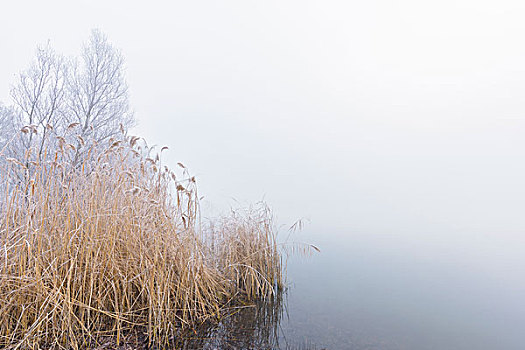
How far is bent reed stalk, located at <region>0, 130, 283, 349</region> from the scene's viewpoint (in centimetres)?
148

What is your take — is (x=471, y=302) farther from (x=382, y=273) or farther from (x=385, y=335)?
(x=385, y=335)

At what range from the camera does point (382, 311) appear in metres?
3.17

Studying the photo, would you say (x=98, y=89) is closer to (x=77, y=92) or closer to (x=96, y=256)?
(x=77, y=92)

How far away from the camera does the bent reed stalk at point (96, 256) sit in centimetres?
148

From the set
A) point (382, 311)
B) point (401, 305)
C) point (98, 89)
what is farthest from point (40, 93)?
point (401, 305)

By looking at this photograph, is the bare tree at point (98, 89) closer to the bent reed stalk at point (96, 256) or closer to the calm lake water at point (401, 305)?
the bent reed stalk at point (96, 256)

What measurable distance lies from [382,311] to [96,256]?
10.4 ft

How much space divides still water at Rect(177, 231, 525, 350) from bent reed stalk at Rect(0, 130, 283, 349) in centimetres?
41

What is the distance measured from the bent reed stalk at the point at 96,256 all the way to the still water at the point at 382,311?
16.0 inches

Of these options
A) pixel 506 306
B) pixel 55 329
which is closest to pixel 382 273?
pixel 506 306

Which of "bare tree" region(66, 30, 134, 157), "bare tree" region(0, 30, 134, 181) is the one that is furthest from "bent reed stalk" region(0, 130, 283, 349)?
"bare tree" region(66, 30, 134, 157)

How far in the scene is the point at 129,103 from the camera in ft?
26.2

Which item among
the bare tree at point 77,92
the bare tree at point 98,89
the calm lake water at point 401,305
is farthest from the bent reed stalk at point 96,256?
the bare tree at point 98,89

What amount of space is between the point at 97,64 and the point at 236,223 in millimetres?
7277
